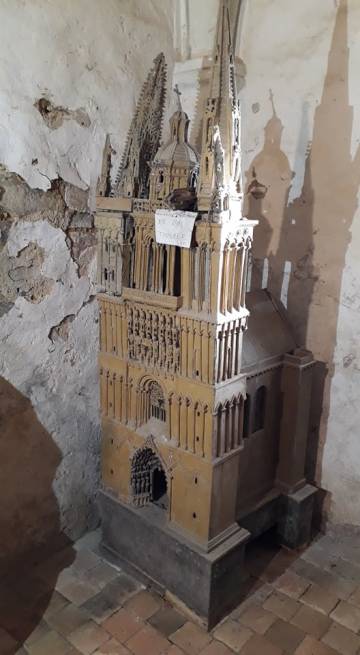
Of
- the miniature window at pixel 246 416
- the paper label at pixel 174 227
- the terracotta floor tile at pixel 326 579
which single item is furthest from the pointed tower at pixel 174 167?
the terracotta floor tile at pixel 326 579

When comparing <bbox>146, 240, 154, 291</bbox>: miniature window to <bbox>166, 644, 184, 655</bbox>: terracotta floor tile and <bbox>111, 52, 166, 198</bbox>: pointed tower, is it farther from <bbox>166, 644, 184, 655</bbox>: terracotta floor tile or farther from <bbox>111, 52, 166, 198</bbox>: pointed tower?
<bbox>166, 644, 184, 655</bbox>: terracotta floor tile

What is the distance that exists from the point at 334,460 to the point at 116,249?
8.62 ft

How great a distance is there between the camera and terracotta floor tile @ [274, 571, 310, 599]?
399 centimetres

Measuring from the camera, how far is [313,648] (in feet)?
11.5

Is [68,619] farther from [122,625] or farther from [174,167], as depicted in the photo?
[174,167]

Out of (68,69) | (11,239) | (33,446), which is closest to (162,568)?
(33,446)

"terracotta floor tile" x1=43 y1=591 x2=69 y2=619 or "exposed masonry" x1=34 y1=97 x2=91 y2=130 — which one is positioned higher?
"exposed masonry" x1=34 y1=97 x2=91 y2=130

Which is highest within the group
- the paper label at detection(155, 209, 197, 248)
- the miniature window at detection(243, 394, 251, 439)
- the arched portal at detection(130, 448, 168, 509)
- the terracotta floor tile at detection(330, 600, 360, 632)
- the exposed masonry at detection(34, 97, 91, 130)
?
the exposed masonry at detection(34, 97, 91, 130)

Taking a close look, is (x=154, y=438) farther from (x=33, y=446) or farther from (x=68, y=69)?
(x=68, y=69)

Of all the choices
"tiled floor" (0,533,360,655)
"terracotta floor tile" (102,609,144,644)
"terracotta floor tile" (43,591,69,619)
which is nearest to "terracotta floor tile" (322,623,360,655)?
"tiled floor" (0,533,360,655)

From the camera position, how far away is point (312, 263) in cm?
444

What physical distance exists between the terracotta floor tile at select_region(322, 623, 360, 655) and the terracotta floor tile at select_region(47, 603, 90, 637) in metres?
1.69

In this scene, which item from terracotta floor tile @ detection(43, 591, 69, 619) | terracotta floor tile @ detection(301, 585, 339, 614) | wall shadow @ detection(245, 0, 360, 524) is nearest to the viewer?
terracotta floor tile @ detection(43, 591, 69, 619)

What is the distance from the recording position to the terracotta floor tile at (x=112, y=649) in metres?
3.44
